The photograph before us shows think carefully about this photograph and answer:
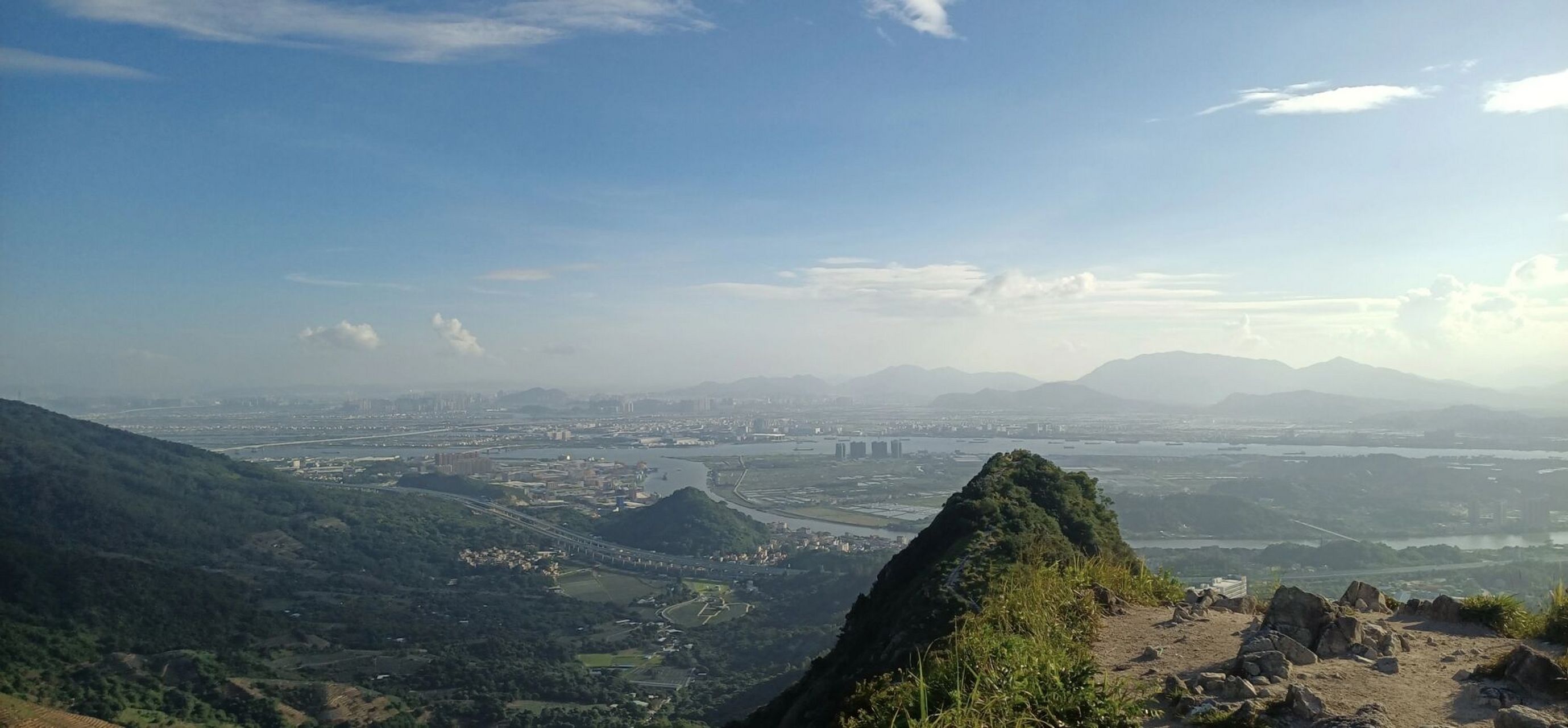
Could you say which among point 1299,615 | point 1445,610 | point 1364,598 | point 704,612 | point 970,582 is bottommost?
point 704,612

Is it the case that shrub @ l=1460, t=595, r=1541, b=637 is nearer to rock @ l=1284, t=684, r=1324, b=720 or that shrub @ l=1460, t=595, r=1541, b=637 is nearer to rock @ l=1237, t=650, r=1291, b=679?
rock @ l=1237, t=650, r=1291, b=679

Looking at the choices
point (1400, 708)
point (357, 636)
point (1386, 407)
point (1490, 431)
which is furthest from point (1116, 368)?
point (1400, 708)

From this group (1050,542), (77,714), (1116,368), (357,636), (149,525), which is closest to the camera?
(1050,542)

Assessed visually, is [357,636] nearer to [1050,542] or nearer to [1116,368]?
[1050,542]

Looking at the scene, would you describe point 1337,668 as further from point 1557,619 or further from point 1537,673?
point 1557,619

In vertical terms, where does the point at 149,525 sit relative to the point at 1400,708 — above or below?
below

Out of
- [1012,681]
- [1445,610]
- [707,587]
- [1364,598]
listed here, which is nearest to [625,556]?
[707,587]
